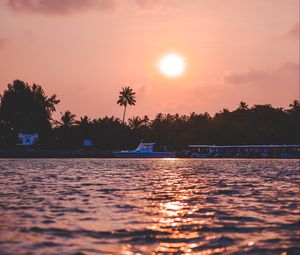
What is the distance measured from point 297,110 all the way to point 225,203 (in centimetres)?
16312

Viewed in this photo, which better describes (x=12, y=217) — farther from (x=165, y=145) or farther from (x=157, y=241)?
(x=165, y=145)

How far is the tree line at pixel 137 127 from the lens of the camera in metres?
160

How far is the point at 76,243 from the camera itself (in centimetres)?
1530

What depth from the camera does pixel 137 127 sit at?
590 feet

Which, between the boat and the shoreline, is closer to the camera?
the boat

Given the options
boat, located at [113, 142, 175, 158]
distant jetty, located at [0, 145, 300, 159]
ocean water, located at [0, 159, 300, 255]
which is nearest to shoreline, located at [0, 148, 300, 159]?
distant jetty, located at [0, 145, 300, 159]

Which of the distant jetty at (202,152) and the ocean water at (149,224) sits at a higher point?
the distant jetty at (202,152)

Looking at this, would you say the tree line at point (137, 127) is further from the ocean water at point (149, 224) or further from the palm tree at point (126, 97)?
the ocean water at point (149, 224)

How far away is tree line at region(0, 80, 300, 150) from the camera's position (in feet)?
525

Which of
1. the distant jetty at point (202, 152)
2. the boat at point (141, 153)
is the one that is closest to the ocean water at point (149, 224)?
the boat at point (141, 153)

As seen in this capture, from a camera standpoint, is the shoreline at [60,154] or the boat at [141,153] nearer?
the boat at [141,153]

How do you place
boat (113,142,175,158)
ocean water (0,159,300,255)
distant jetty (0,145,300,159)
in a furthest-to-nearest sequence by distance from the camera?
distant jetty (0,145,300,159) < boat (113,142,175,158) < ocean water (0,159,300,255)

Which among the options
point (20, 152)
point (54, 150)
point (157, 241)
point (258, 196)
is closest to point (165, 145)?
point (54, 150)

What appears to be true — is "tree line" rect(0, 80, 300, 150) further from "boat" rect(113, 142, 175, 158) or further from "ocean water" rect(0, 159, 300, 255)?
"ocean water" rect(0, 159, 300, 255)
